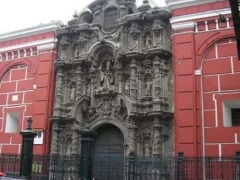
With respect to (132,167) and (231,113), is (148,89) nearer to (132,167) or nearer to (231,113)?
(231,113)

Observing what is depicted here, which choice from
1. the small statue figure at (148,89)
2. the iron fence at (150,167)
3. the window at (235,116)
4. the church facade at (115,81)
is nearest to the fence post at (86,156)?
the iron fence at (150,167)

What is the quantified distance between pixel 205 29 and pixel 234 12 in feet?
15.0

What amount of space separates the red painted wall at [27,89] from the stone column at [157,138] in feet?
16.5

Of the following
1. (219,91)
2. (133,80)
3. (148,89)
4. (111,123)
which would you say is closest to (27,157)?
(111,123)

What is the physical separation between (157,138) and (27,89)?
23.3ft

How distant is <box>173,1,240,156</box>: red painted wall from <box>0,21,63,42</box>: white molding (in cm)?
608

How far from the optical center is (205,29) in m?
13.5

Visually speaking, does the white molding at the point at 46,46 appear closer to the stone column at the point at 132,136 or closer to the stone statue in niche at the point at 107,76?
the stone statue in niche at the point at 107,76

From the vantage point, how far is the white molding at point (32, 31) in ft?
54.7

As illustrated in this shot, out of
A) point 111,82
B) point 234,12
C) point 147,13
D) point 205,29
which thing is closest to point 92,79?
point 111,82

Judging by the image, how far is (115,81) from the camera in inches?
587

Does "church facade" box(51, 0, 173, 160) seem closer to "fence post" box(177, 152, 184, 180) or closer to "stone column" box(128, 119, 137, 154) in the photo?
"stone column" box(128, 119, 137, 154)

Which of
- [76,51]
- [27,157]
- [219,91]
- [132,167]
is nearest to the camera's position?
[27,157]

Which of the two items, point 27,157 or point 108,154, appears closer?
point 27,157
